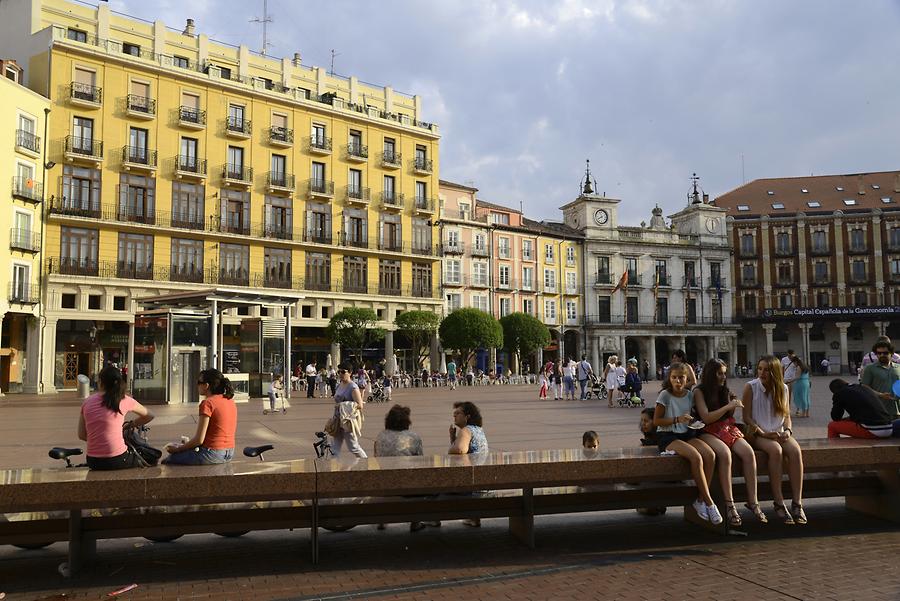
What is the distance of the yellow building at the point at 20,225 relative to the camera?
1453 inches

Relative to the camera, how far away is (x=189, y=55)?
4519 centimetres

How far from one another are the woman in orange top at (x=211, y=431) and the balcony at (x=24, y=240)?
1437 inches

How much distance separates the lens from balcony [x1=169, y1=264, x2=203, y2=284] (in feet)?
141

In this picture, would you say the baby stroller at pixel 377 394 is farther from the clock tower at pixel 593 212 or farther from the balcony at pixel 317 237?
the clock tower at pixel 593 212

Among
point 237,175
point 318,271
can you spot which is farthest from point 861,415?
point 318,271

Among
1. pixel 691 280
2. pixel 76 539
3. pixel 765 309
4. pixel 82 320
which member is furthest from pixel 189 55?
pixel 765 309

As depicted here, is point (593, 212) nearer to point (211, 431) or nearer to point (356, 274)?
point (356, 274)

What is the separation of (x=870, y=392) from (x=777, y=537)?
81.3 inches

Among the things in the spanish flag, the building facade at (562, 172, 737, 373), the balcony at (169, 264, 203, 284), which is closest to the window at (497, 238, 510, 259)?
the building facade at (562, 172, 737, 373)

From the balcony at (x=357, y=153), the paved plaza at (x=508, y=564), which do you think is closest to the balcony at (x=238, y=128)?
the balcony at (x=357, y=153)

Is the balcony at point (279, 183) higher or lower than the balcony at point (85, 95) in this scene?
lower

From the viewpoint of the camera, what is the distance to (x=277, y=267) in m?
47.2

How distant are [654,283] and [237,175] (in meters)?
42.0

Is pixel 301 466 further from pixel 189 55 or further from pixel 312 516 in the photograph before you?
pixel 189 55
